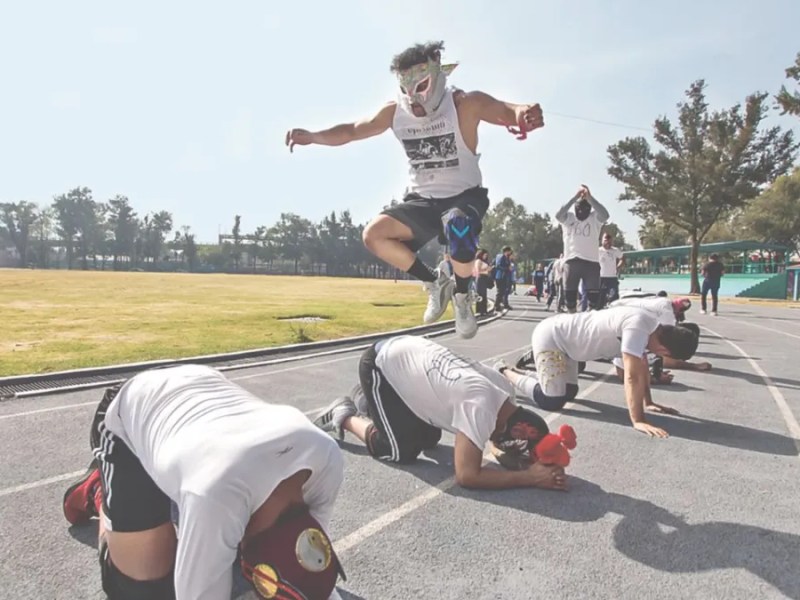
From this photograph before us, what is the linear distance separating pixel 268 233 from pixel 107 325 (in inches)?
4005

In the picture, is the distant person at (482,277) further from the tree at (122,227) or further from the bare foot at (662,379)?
the tree at (122,227)

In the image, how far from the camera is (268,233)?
110 m

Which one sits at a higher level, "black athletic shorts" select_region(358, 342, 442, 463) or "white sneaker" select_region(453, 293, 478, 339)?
"white sneaker" select_region(453, 293, 478, 339)

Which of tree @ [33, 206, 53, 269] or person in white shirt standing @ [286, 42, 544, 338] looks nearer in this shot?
person in white shirt standing @ [286, 42, 544, 338]

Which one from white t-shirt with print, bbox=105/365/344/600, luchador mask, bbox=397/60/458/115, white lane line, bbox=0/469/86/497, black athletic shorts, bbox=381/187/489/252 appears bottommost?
white lane line, bbox=0/469/86/497

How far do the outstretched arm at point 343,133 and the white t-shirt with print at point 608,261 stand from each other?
288 inches

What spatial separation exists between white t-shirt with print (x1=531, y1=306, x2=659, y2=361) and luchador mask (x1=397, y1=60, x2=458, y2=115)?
2323mm

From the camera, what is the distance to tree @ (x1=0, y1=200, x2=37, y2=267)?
99938mm

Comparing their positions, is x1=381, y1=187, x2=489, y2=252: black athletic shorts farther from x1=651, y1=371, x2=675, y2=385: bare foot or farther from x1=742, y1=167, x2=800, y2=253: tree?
x1=742, y1=167, x2=800, y2=253: tree

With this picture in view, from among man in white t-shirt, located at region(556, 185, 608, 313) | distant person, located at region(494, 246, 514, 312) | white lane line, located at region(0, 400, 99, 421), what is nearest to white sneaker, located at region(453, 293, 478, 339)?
man in white t-shirt, located at region(556, 185, 608, 313)

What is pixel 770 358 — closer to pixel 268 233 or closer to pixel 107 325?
pixel 107 325

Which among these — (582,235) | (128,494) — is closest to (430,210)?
(128,494)

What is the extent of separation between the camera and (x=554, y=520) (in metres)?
2.92

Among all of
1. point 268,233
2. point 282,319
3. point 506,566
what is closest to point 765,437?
point 506,566
